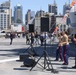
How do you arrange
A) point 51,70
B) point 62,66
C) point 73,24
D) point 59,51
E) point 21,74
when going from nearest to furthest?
point 21,74
point 51,70
point 62,66
point 59,51
point 73,24

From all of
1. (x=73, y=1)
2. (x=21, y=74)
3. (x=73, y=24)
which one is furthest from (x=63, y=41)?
(x=73, y=24)

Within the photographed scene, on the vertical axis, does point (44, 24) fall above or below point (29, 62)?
above

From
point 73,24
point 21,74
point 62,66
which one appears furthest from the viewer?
point 73,24

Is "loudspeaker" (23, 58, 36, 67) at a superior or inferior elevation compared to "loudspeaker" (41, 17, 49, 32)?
inferior

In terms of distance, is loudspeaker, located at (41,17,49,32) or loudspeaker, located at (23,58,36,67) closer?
loudspeaker, located at (41,17,49,32)

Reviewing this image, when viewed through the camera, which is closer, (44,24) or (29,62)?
(44,24)

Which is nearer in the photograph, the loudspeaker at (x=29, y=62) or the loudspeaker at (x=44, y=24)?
the loudspeaker at (x=44, y=24)

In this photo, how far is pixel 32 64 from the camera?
15.2 meters

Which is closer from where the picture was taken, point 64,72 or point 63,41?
point 64,72

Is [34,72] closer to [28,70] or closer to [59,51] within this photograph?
[28,70]

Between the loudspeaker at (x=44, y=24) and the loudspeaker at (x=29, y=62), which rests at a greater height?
the loudspeaker at (x=44, y=24)

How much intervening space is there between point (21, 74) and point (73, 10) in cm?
4128

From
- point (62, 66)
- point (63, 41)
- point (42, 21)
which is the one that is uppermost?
point (42, 21)

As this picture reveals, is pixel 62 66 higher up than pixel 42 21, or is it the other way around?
pixel 42 21
